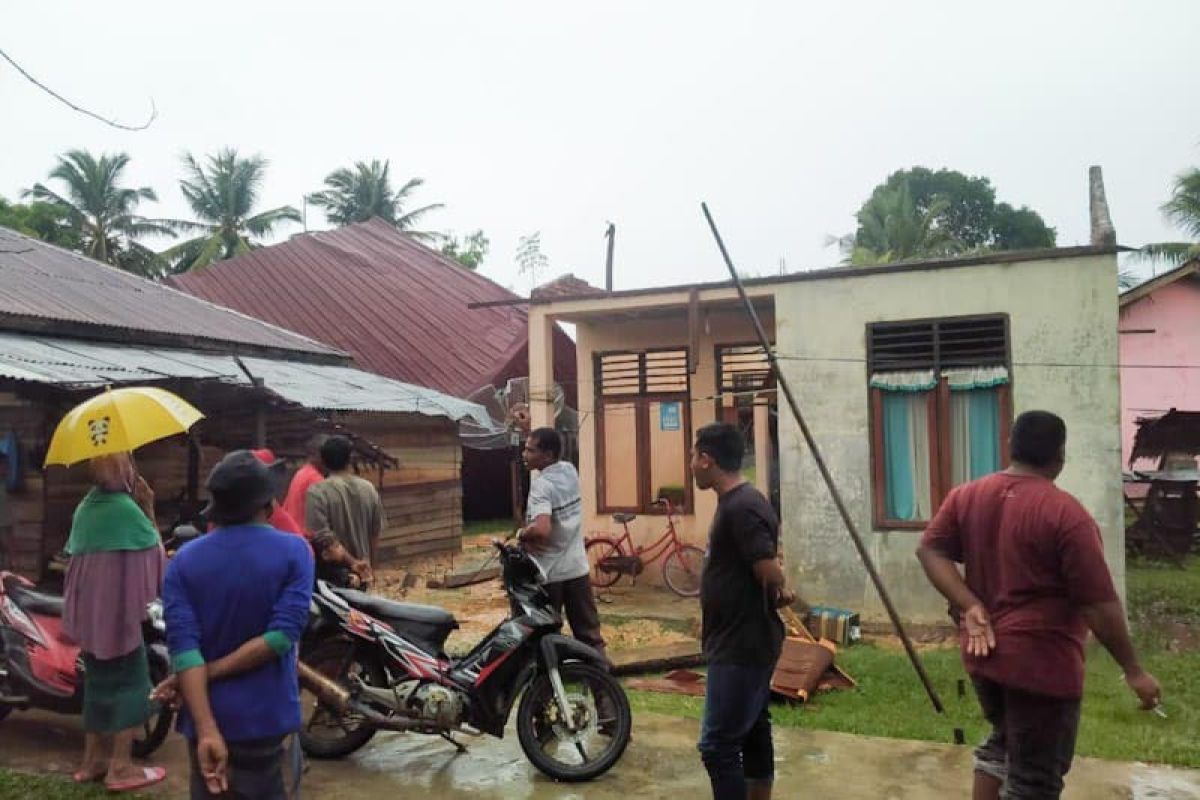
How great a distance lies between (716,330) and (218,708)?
363 inches

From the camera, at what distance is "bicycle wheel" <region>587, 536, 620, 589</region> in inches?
437

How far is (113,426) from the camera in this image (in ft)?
12.6

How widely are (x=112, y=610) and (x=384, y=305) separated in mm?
16238

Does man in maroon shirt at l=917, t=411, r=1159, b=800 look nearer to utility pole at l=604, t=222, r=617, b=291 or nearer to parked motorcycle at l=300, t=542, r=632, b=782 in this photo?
parked motorcycle at l=300, t=542, r=632, b=782

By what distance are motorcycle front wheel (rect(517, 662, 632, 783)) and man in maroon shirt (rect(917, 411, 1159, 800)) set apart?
1.89 meters

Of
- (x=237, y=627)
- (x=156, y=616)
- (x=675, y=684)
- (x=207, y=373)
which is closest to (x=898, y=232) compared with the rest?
(x=207, y=373)

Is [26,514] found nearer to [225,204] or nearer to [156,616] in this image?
[156,616]

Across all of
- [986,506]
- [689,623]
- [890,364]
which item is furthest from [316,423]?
[986,506]

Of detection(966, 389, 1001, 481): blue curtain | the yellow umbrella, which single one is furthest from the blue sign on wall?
the yellow umbrella

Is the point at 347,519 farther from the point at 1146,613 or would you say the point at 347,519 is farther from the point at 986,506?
the point at 1146,613

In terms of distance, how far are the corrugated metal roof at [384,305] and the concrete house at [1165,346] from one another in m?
10.8

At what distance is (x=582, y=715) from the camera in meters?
4.49

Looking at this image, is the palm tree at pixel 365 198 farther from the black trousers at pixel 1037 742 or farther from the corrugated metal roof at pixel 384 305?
the black trousers at pixel 1037 742

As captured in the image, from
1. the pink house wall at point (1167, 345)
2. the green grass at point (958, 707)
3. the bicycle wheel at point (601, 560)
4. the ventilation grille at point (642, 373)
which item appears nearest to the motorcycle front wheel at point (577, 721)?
the green grass at point (958, 707)
